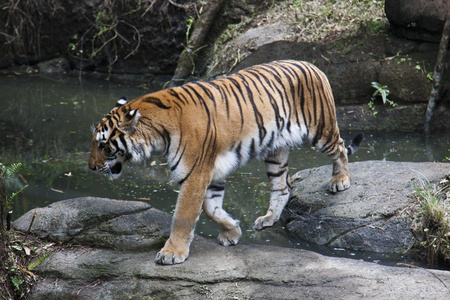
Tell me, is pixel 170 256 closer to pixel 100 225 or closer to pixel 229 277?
pixel 229 277

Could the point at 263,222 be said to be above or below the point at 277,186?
below

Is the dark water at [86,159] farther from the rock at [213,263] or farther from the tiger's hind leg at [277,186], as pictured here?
the rock at [213,263]

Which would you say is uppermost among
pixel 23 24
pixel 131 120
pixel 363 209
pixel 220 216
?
pixel 131 120

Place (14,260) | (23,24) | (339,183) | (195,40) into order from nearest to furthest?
(14,260)
(339,183)
(195,40)
(23,24)

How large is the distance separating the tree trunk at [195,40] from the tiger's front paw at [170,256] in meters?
7.00

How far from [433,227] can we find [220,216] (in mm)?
1795

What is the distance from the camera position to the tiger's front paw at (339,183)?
5453 mm

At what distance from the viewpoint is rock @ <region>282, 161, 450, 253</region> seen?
488 cm

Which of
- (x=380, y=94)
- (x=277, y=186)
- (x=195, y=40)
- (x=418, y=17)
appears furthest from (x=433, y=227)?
(x=195, y=40)

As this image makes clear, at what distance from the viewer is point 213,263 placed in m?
4.11

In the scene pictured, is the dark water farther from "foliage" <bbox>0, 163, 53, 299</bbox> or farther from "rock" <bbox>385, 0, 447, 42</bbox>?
"rock" <bbox>385, 0, 447, 42</bbox>

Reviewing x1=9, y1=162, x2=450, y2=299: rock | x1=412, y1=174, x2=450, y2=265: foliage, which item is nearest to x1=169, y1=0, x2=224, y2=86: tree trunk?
x1=9, y1=162, x2=450, y2=299: rock

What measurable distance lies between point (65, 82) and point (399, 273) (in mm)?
9263

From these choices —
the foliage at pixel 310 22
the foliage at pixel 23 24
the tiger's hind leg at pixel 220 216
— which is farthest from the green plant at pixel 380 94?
the foliage at pixel 23 24
